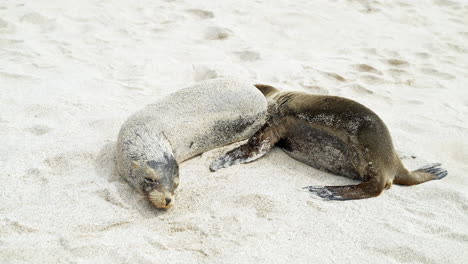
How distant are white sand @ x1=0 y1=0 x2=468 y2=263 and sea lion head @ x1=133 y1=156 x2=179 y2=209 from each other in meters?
0.08

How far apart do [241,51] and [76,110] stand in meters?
2.23

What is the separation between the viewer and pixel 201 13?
20.3 ft

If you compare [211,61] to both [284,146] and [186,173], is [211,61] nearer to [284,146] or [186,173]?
[284,146]

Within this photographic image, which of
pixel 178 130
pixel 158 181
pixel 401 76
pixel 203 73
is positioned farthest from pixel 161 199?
pixel 401 76

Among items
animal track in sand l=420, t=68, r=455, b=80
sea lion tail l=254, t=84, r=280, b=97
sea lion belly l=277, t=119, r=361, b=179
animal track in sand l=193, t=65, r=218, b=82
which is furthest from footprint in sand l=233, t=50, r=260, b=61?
animal track in sand l=420, t=68, r=455, b=80

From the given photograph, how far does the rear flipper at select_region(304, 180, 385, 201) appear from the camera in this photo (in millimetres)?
3021

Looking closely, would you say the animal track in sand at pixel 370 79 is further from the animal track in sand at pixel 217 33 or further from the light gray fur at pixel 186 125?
the animal track in sand at pixel 217 33

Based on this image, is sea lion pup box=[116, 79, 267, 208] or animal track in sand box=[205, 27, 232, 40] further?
animal track in sand box=[205, 27, 232, 40]

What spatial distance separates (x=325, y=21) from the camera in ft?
20.9

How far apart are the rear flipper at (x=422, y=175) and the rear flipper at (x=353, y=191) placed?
232 millimetres

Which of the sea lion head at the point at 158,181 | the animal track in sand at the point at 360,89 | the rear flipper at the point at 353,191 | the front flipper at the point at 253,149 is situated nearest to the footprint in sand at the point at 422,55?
the animal track in sand at the point at 360,89

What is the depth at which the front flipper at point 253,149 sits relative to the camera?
134 inches

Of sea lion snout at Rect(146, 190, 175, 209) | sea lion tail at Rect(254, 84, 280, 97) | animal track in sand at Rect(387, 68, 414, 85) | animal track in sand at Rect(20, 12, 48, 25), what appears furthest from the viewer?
animal track in sand at Rect(20, 12, 48, 25)

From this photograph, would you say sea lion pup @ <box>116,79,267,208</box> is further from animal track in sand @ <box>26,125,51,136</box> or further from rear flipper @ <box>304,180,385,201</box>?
rear flipper @ <box>304,180,385,201</box>
